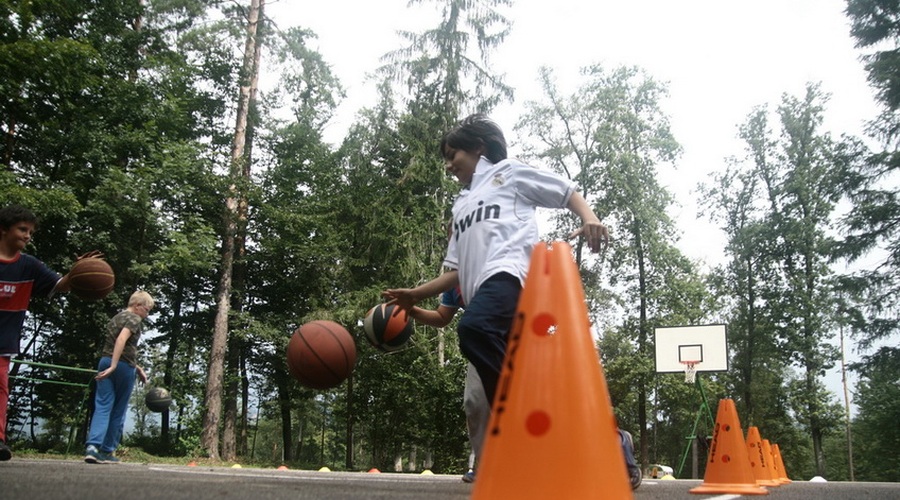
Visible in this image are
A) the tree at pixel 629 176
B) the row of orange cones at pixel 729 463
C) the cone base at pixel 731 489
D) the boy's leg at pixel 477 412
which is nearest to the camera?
the boy's leg at pixel 477 412

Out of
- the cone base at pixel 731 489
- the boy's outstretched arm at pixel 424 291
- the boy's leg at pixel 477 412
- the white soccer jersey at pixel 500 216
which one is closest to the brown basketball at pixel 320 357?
the boy's outstretched arm at pixel 424 291

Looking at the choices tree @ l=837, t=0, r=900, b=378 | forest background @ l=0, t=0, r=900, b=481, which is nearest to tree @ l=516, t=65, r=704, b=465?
forest background @ l=0, t=0, r=900, b=481

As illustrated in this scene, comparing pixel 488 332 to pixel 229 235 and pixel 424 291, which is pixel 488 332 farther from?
pixel 229 235

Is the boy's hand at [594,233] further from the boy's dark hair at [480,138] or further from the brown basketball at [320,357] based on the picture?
the brown basketball at [320,357]

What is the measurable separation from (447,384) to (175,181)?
9959mm

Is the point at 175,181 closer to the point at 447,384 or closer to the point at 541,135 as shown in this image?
the point at 447,384

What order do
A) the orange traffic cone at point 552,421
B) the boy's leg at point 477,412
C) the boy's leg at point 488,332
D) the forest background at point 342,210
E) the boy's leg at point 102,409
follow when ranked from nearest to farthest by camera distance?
the orange traffic cone at point 552,421 → the boy's leg at point 488,332 → the boy's leg at point 477,412 → the boy's leg at point 102,409 → the forest background at point 342,210

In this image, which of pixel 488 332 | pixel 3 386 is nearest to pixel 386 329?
pixel 488 332

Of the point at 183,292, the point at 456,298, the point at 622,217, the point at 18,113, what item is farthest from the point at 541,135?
the point at 456,298

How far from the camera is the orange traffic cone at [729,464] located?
575 cm

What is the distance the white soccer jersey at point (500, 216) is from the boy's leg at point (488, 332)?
0.62 ft

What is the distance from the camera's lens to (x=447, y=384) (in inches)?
873

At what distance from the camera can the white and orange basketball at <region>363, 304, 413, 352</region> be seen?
17.1 feet

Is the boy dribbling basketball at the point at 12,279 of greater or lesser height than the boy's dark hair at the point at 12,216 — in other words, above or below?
below
